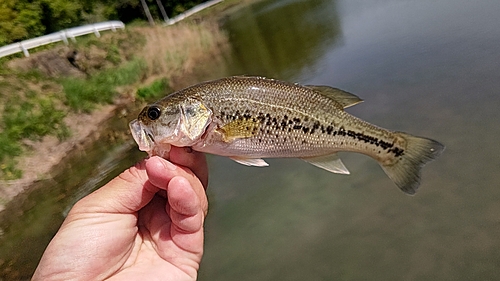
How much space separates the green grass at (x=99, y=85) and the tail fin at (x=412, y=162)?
50.4 ft

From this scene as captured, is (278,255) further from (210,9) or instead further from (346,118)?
(210,9)

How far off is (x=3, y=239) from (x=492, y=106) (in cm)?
1118

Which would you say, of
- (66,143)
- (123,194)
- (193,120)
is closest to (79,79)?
(66,143)

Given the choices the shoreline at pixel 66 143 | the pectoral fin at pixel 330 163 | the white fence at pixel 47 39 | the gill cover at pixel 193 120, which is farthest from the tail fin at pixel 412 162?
the white fence at pixel 47 39

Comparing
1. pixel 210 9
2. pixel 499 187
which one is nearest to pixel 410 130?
pixel 499 187

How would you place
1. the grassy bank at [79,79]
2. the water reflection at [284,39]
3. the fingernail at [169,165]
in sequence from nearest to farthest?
the fingernail at [169,165] → the grassy bank at [79,79] → the water reflection at [284,39]

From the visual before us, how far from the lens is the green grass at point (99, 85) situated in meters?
17.0

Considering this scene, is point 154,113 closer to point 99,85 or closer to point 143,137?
point 143,137

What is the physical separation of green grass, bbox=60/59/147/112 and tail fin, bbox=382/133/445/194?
15.4 metres

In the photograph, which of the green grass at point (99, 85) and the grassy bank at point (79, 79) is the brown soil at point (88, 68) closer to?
the grassy bank at point (79, 79)

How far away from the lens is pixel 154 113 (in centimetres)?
323

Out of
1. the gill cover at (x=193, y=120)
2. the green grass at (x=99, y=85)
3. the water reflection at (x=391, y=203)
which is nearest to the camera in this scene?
the gill cover at (x=193, y=120)

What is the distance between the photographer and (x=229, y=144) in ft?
10.6

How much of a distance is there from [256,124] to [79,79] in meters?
18.9
